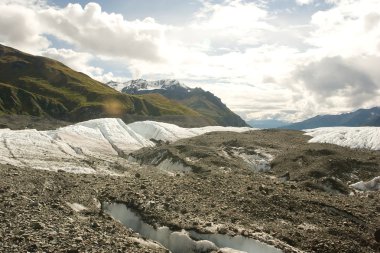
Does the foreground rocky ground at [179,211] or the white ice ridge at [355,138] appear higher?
the white ice ridge at [355,138]

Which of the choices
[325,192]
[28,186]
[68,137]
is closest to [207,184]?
[325,192]

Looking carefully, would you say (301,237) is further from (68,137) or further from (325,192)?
(68,137)

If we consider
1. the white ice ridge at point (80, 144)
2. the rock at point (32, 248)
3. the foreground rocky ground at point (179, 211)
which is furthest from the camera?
the white ice ridge at point (80, 144)

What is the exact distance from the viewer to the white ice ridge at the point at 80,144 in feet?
161

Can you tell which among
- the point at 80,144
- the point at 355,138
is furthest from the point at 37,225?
the point at 355,138

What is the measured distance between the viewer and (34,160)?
1937 inches

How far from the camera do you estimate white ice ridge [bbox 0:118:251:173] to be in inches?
1933

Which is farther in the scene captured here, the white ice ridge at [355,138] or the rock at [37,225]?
the white ice ridge at [355,138]

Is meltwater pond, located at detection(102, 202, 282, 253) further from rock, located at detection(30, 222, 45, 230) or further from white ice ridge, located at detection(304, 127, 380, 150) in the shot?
white ice ridge, located at detection(304, 127, 380, 150)

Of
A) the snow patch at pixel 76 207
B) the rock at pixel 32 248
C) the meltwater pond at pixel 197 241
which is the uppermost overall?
the snow patch at pixel 76 207

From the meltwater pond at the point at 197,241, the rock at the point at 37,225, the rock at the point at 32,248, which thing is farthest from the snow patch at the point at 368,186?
the rock at the point at 32,248

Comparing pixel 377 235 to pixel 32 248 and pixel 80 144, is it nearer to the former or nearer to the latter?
pixel 32 248

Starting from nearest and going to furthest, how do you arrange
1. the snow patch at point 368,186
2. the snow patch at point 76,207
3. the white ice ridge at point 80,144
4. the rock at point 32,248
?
the rock at point 32,248
the snow patch at point 76,207
the snow patch at point 368,186
the white ice ridge at point 80,144

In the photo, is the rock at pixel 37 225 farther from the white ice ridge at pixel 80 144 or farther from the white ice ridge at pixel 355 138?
the white ice ridge at pixel 355 138
